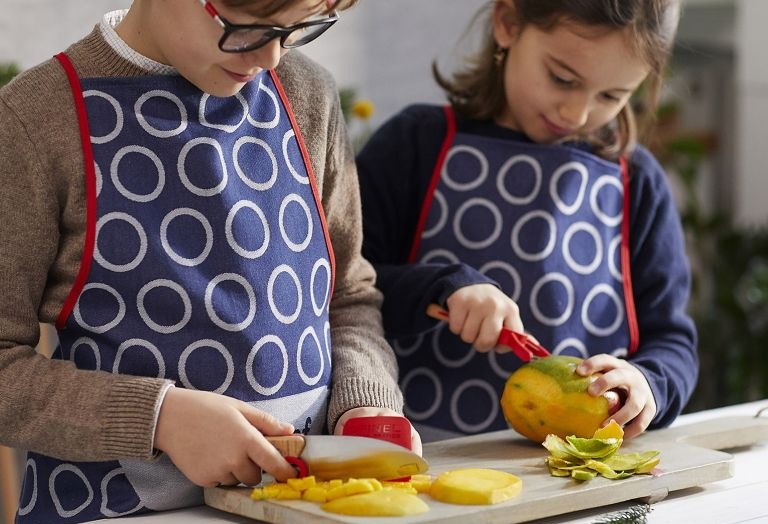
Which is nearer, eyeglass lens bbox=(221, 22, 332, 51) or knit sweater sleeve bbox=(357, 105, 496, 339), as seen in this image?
eyeglass lens bbox=(221, 22, 332, 51)

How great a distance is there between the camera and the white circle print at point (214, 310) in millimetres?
1174

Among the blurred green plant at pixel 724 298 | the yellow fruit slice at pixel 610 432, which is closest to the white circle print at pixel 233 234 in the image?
the yellow fruit slice at pixel 610 432

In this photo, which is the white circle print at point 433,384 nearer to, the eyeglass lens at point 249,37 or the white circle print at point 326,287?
the white circle print at point 326,287

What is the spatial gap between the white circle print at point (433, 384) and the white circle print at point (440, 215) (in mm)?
204

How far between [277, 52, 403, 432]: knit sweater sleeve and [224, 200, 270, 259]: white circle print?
0.40 feet

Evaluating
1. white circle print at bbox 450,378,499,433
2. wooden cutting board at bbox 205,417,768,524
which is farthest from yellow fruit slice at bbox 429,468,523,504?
white circle print at bbox 450,378,499,433

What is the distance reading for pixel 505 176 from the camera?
5.41 feet

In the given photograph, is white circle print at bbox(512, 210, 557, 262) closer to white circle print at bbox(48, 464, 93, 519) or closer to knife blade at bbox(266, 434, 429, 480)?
knife blade at bbox(266, 434, 429, 480)

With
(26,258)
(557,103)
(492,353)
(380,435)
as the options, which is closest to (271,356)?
(380,435)

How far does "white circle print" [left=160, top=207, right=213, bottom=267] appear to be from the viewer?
45.9 inches

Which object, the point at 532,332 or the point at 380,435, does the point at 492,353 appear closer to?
the point at 532,332

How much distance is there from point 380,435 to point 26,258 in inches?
16.4

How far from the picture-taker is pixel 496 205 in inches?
64.6

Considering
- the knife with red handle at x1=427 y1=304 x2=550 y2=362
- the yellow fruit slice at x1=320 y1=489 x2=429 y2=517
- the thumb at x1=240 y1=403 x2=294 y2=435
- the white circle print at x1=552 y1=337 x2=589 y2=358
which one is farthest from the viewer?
the white circle print at x1=552 y1=337 x2=589 y2=358
